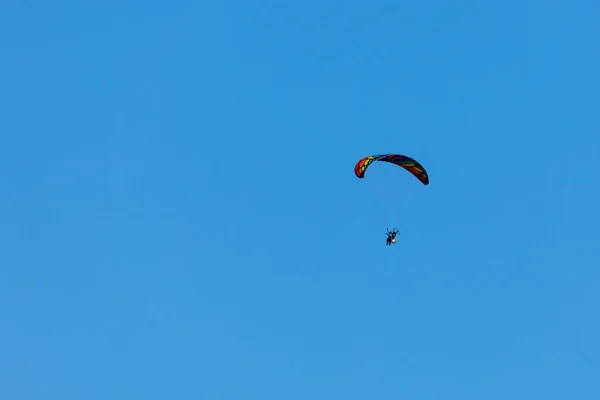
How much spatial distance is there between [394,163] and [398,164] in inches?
16.4

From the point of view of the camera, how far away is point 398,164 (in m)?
84.3

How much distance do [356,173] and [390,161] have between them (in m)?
2.70

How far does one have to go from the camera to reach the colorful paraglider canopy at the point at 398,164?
82188mm

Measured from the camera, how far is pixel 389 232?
84.9 m

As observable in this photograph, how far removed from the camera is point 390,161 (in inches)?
3285

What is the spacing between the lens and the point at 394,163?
84.0m

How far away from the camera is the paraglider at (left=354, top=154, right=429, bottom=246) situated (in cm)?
8219

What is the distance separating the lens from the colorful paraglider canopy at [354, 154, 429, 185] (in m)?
82.2

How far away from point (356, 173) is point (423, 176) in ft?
16.5

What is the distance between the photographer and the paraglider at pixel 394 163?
8219 cm

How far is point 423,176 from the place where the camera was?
84.6 m

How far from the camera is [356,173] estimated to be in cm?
8200

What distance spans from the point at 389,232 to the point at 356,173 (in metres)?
5.12
